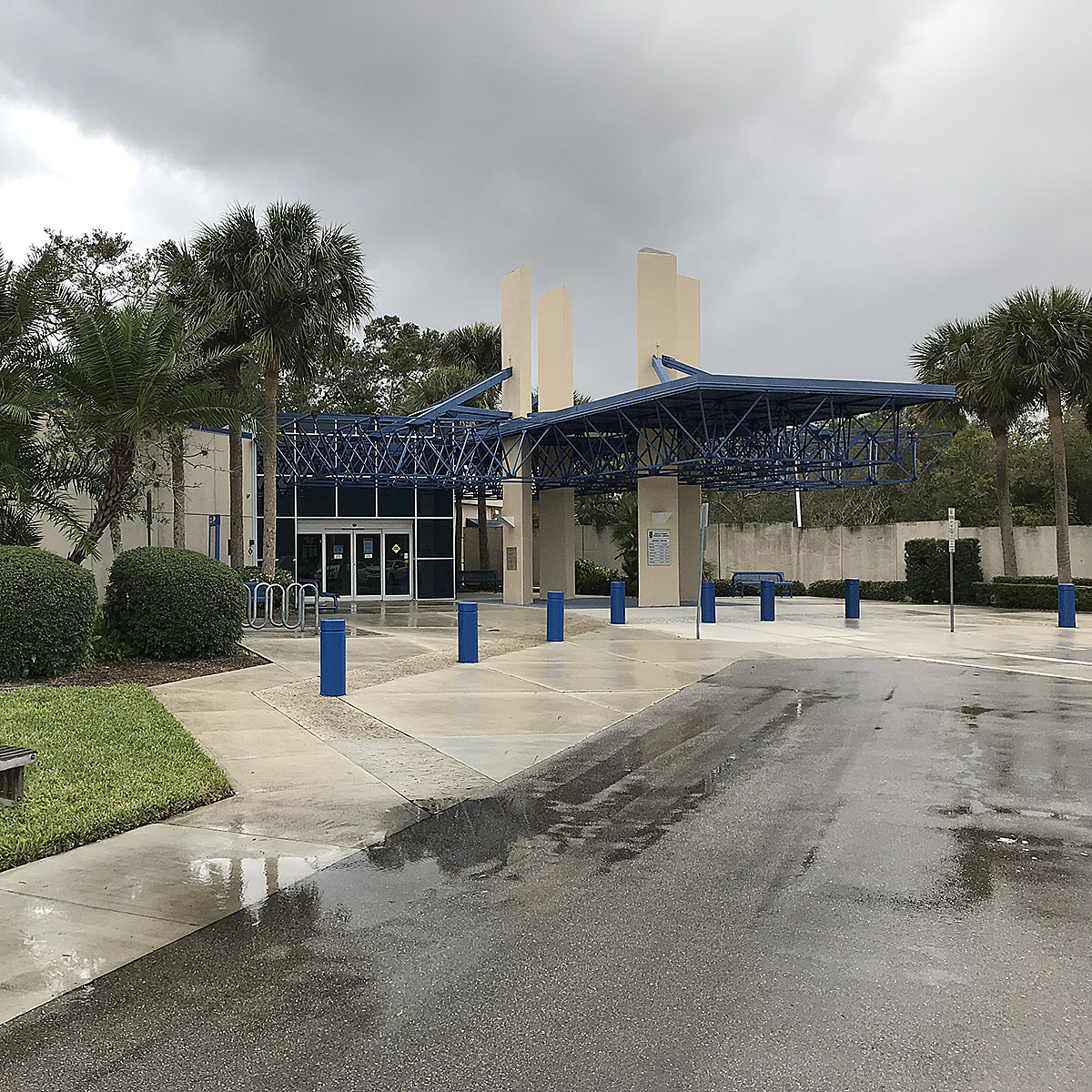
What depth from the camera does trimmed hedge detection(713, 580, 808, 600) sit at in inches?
1499

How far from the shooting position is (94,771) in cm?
758

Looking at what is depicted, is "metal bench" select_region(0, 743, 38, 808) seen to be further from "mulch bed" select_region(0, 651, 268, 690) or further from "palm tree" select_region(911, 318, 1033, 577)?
"palm tree" select_region(911, 318, 1033, 577)

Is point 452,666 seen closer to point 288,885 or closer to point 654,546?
point 288,885

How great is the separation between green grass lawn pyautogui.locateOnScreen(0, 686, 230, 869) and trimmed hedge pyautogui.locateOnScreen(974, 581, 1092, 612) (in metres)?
25.5

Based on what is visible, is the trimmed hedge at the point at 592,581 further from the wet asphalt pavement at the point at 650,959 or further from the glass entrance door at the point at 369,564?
the wet asphalt pavement at the point at 650,959

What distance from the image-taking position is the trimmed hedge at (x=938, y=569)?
105 ft

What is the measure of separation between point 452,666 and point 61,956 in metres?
11.0

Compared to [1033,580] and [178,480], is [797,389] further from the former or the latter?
[178,480]

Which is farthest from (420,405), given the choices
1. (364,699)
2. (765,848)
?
(765,848)

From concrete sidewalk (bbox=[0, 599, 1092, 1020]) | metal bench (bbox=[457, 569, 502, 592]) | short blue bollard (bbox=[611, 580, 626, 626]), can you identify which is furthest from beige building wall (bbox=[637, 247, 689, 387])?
metal bench (bbox=[457, 569, 502, 592])

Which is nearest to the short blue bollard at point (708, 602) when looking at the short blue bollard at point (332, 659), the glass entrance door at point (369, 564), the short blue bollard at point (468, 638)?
the short blue bollard at point (468, 638)

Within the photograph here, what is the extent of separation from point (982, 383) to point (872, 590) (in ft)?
31.0

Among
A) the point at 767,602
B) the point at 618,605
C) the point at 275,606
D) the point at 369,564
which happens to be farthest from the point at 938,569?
the point at 275,606

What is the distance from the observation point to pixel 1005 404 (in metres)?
28.9
